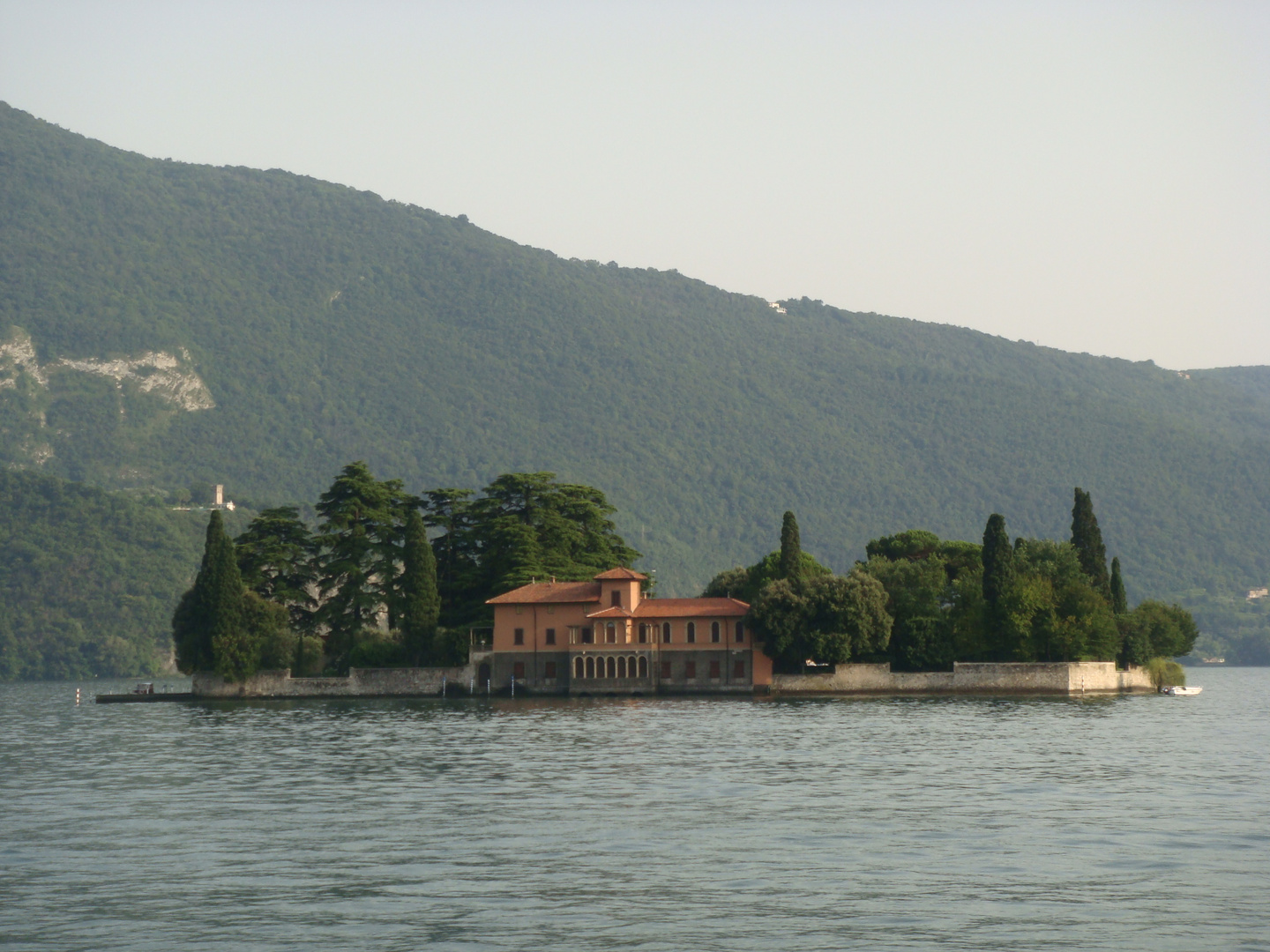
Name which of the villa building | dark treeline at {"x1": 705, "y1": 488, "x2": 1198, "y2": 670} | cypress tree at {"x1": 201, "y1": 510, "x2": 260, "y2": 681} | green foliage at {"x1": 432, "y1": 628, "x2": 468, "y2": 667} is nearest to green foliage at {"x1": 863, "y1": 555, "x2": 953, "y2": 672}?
dark treeline at {"x1": 705, "y1": 488, "x2": 1198, "y2": 670}

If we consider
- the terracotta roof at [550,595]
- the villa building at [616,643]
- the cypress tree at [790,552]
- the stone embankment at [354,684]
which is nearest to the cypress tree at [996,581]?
the cypress tree at [790,552]

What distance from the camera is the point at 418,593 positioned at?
94.7 meters

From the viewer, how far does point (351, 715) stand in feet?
247

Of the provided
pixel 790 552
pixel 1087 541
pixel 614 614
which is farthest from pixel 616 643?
pixel 1087 541

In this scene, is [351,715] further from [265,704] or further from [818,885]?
[818,885]

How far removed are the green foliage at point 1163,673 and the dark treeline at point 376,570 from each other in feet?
115

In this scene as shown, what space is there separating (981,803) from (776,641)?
50587 mm

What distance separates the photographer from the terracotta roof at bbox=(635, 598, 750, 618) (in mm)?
90938

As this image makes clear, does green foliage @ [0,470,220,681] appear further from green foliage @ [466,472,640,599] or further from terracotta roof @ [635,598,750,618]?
terracotta roof @ [635,598,750,618]

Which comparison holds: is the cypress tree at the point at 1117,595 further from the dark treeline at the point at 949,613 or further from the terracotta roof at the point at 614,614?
the terracotta roof at the point at 614,614

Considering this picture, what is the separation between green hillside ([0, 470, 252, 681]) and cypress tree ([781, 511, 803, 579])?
105 metres

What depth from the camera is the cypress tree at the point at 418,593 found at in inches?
3723

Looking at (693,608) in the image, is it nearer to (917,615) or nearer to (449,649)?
(917,615)

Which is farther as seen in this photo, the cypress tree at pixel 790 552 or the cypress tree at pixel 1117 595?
the cypress tree at pixel 1117 595
